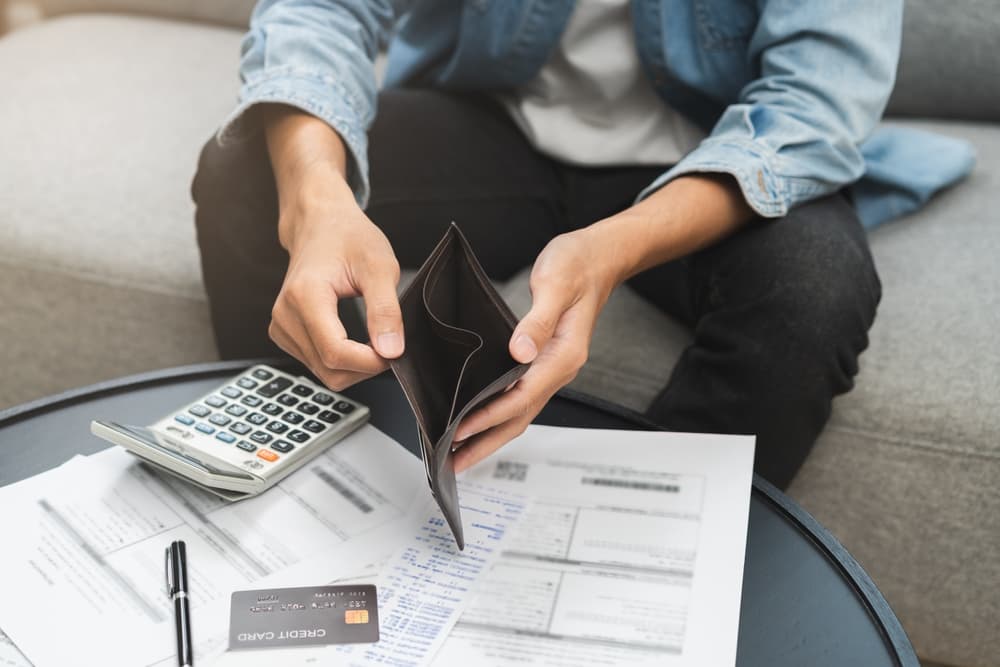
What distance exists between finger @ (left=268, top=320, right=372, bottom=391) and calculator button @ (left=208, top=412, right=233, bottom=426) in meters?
0.06

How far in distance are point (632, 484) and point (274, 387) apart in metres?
0.27

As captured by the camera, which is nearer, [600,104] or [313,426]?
[313,426]

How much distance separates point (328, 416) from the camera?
69 centimetres

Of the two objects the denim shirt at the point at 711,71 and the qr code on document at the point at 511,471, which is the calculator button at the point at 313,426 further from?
the denim shirt at the point at 711,71

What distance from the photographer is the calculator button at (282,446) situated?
2.13 ft

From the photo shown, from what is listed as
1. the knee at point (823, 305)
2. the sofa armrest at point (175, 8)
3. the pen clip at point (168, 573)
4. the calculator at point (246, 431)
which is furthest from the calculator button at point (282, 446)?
the sofa armrest at point (175, 8)

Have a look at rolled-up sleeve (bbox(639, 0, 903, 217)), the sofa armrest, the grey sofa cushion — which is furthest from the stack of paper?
the sofa armrest

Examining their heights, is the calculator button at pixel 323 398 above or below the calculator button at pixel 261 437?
below

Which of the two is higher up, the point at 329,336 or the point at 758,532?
the point at 329,336

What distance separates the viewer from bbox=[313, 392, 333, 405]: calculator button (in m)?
0.70

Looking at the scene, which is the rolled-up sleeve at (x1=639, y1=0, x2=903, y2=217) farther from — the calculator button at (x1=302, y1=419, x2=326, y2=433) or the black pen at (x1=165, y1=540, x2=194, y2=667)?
the black pen at (x1=165, y1=540, x2=194, y2=667)

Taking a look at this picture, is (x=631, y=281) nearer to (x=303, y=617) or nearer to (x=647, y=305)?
(x=647, y=305)

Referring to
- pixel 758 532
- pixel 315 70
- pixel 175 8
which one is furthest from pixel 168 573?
pixel 175 8

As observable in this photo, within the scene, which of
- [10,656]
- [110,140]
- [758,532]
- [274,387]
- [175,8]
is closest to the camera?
[10,656]
